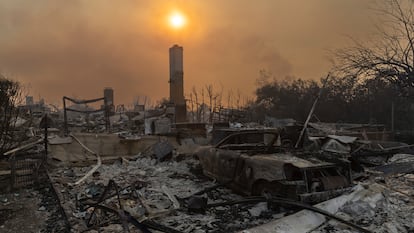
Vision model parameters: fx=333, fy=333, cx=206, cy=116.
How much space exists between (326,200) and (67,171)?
7840 mm

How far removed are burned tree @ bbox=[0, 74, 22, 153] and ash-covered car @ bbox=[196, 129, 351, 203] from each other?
18.0 feet

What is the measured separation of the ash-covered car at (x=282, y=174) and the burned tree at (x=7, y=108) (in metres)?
5.50

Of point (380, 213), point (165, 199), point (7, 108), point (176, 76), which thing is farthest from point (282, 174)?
point (176, 76)

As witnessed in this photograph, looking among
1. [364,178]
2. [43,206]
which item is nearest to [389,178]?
[364,178]

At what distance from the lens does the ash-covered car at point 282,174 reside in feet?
18.7

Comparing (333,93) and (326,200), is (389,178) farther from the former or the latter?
(333,93)

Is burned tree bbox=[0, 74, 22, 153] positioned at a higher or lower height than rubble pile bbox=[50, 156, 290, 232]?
higher

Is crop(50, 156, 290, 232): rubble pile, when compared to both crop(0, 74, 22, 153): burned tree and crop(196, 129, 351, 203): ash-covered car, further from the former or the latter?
crop(0, 74, 22, 153): burned tree

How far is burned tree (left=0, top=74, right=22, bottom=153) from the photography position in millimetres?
8367

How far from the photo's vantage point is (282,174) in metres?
5.75

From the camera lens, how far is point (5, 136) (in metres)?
8.56

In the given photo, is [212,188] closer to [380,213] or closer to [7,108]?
[380,213]

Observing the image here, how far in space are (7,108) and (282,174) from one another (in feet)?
23.4

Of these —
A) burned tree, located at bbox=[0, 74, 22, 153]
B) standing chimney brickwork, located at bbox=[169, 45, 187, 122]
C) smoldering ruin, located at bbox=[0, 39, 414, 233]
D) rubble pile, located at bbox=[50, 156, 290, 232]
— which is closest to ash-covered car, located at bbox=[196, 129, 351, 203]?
smoldering ruin, located at bbox=[0, 39, 414, 233]
